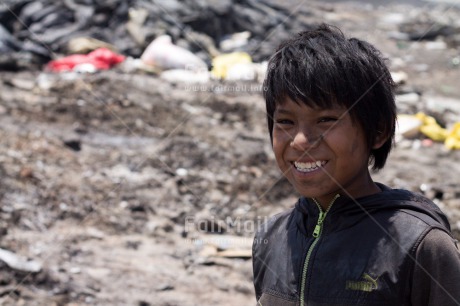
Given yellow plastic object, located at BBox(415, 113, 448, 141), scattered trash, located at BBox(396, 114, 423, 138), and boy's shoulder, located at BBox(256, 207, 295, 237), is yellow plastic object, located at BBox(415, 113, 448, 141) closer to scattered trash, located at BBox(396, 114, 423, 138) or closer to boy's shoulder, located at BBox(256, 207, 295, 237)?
scattered trash, located at BBox(396, 114, 423, 138)

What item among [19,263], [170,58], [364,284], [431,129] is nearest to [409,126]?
[431,129]

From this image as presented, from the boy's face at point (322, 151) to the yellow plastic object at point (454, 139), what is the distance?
4463 mm

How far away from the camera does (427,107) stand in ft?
21.7

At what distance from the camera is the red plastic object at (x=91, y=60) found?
280 inches

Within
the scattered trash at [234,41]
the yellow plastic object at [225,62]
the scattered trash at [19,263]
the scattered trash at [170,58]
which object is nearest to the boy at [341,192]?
the scattered trash at [19,263]

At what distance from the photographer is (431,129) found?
234 inches

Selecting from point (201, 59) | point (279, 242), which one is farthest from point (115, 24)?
point (279, 242)

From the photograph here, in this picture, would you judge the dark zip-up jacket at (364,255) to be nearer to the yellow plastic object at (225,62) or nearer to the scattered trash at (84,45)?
the yellow plastic object at (225,62)

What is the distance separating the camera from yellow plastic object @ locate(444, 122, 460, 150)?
18.6 ft

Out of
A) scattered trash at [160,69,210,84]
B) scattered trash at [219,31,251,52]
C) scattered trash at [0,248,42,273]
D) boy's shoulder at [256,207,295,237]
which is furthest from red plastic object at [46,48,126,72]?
boy's shoulder at [256,207,295,237]

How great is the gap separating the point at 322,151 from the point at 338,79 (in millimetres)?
145

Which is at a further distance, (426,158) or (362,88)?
→ (426,158)

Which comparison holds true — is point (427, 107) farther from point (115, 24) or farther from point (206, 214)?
point (115, 24)

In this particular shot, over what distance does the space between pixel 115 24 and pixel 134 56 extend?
0.77 metres
